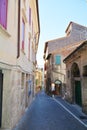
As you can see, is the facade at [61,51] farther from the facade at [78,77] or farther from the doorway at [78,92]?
the doorway at [78,92]

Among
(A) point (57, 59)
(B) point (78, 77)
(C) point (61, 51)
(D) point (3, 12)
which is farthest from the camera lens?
(C) point (61, 51)

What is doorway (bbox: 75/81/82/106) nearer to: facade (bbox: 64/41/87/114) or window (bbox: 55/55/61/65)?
facade (bbox: 64/41/87/114)

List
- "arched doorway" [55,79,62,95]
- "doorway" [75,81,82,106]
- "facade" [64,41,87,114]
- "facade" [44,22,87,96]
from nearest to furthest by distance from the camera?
"facade" [64,41,87,114] → "doorway" [75,81,82,106] → "facade" [44,22,87,96] → "arched doorway" [55,79,62,95]

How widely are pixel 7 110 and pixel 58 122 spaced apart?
3482 millimetres

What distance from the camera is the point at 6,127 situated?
310 inches

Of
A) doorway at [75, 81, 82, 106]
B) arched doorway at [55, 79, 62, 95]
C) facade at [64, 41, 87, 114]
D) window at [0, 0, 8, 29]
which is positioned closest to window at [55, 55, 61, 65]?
arched doorway at [55, 79, 62, 95]

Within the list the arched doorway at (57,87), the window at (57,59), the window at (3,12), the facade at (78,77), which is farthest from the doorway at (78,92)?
the window at (57,59)

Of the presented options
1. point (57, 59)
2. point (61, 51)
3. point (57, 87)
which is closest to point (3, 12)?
point (57, 59)

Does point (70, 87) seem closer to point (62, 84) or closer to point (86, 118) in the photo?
point (86, 118)

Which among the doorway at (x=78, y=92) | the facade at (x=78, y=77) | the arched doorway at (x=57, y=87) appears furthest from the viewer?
the arched doorway at (x=57, y=87)

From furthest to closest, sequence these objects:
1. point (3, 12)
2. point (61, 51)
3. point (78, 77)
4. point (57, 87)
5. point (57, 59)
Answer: point (57, 87) < point (61, 51) < point (57, 59) < point (78, 77) < point (3, 12)

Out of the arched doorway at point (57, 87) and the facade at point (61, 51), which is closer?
the facade at point (61, 51)

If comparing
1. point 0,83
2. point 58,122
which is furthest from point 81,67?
point 0,83

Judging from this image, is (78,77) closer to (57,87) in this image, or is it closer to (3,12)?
(3,12)
